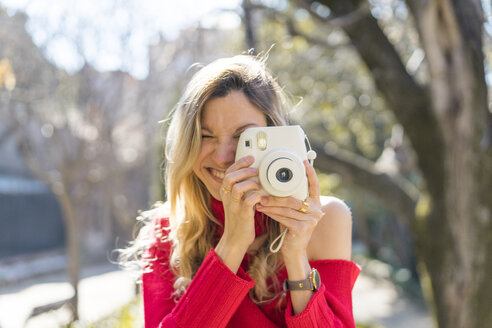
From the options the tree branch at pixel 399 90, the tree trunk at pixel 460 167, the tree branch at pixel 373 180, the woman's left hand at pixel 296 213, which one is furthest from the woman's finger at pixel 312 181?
the tree branch at pixel 373 180

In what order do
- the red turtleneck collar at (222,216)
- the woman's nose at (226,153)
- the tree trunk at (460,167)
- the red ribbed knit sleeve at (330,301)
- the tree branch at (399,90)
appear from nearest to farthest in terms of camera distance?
the red ribbed knit sleeve at (330,301) < the woman's nose at (226,153) < the red turtleneck collar at (222,216) < the tree trunk at (460,167) < the tree branch at (399,90)

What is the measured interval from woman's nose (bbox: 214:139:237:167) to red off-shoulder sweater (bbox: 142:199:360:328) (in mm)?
263

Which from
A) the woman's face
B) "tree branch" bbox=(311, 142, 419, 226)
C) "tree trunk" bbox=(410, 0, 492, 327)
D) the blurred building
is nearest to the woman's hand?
the woman's face

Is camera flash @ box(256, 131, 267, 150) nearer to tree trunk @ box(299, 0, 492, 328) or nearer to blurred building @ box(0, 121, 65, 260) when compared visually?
tree trunk @ box(299, 0, 492, 328)

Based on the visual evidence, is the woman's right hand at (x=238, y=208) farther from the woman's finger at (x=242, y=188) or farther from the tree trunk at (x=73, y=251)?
the tree trunk at (x=73, y=251)

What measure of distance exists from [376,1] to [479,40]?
7.62 ft

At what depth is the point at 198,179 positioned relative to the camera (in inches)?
67.9

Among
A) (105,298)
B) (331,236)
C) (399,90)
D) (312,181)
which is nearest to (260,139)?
(312,181)

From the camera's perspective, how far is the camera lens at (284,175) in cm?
137

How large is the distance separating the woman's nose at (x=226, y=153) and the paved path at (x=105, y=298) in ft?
19.8

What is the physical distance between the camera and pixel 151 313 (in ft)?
5.19

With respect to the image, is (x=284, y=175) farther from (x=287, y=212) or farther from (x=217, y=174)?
(x=217, y=174)

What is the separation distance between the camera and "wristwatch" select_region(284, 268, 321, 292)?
1397mm

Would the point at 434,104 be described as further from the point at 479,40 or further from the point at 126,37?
the point at 126,37
